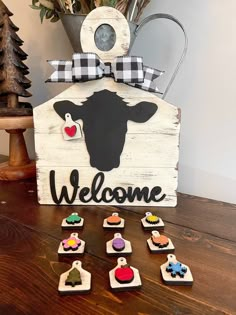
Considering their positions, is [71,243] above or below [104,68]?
below

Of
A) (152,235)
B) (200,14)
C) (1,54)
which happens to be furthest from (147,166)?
(1,54)

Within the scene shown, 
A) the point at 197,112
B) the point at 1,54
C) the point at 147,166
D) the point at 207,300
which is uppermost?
the point at 1,54

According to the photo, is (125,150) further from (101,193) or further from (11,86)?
(11,86)

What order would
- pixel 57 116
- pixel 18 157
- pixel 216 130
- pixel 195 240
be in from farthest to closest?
1. pixel 18 157
2. pixel 216 130
3. pixel 57 116
4. pixel 195 240

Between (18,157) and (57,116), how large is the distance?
29cm

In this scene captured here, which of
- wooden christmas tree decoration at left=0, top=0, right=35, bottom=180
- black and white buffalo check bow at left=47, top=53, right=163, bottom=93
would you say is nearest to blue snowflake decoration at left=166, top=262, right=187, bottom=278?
black and white buffalo check bow at left=47, top=53, right=163, bottom=93

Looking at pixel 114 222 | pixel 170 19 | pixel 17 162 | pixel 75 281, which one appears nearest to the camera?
pixel 75 281

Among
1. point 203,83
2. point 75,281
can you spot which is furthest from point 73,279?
point 203,83

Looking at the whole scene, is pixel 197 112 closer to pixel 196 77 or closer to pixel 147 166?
pixel 196 77

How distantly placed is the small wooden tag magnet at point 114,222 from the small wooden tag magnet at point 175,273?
0.13 m

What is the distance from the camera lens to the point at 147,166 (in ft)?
2.03

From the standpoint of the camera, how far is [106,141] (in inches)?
24.4

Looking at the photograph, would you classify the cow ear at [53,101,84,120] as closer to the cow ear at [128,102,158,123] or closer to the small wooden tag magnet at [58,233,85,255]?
the cow ear at [128,102,158,123]

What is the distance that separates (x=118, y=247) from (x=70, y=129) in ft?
0.85
